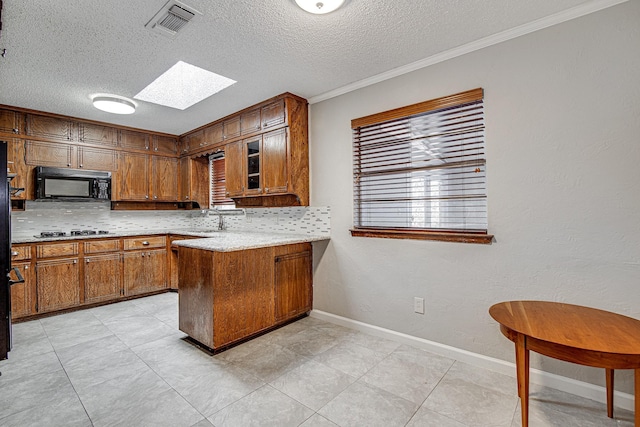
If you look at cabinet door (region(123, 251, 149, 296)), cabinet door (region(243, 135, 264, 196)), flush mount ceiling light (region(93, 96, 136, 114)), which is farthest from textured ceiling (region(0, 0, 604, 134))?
cabinet door (region(123, 251, 149, 296))

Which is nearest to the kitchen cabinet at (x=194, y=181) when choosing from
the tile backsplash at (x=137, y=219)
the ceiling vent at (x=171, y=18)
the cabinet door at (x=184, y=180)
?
the cabinet door at (x=184, y=180)

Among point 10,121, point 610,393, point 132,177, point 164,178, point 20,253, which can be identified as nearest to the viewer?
point 610,393

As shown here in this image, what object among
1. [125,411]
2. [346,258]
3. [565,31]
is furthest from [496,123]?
[125,411]

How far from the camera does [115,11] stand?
5.94ft

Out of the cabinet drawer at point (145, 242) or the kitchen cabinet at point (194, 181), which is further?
the kitchen cabinet at point (194, 181)

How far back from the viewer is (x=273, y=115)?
3.23 meters

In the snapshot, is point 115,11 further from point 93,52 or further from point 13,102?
point 13,102

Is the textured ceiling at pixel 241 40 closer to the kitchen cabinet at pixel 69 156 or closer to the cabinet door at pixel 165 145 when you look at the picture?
the kitchen cabinet at pixel 69 156

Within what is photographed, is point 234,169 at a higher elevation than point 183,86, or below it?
below

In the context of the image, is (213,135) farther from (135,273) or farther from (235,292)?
(235,292)

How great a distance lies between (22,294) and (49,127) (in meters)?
1.96

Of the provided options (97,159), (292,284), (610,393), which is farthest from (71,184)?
(610,393)

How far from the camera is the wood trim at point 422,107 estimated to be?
7.30ft

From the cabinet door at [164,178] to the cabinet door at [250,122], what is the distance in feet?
5.89
